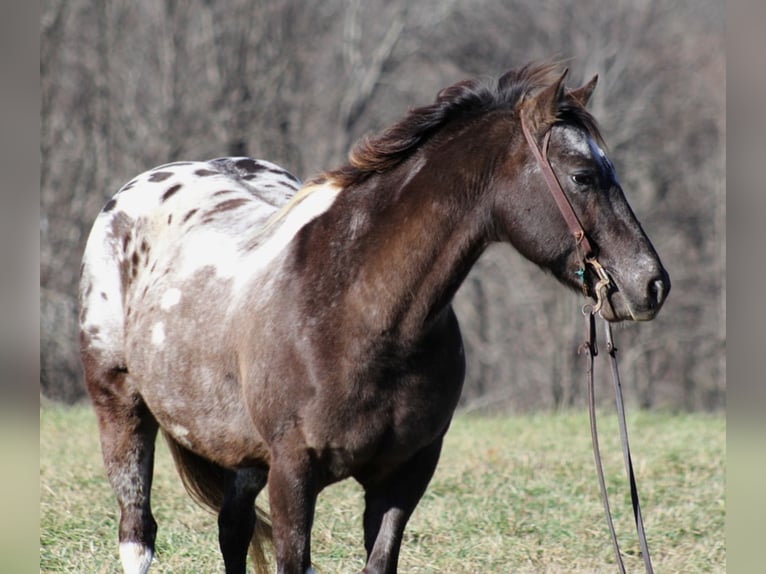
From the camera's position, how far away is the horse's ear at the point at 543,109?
3070mm

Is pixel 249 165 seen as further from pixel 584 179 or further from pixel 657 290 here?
pixel 657 290

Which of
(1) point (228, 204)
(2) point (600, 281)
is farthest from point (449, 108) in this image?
(1) point (228, 204)

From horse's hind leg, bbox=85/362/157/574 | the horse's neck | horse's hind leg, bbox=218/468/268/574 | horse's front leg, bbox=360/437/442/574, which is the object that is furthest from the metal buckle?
horse's hind leg, bbox=85/362/157/574

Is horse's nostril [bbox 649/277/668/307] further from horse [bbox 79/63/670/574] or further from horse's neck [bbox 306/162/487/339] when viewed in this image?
horse's neck [bbox 306/162/487/339]

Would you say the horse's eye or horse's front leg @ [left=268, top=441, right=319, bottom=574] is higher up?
the horse's eye

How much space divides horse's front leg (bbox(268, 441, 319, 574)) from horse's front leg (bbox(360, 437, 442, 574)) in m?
0.25

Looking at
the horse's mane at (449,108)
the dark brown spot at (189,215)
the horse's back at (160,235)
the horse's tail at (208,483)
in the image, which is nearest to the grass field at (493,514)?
the horse's tail at (208,483)

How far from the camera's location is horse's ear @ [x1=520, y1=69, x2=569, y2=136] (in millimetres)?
3070

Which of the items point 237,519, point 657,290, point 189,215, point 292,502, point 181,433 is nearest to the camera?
point 657,290

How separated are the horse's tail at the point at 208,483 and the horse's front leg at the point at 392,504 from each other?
0.99 meters

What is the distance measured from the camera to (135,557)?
416cm

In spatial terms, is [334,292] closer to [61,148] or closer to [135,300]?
[135,300]

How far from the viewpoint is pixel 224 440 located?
12.0 ft

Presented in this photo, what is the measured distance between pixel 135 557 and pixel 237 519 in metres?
0.46
